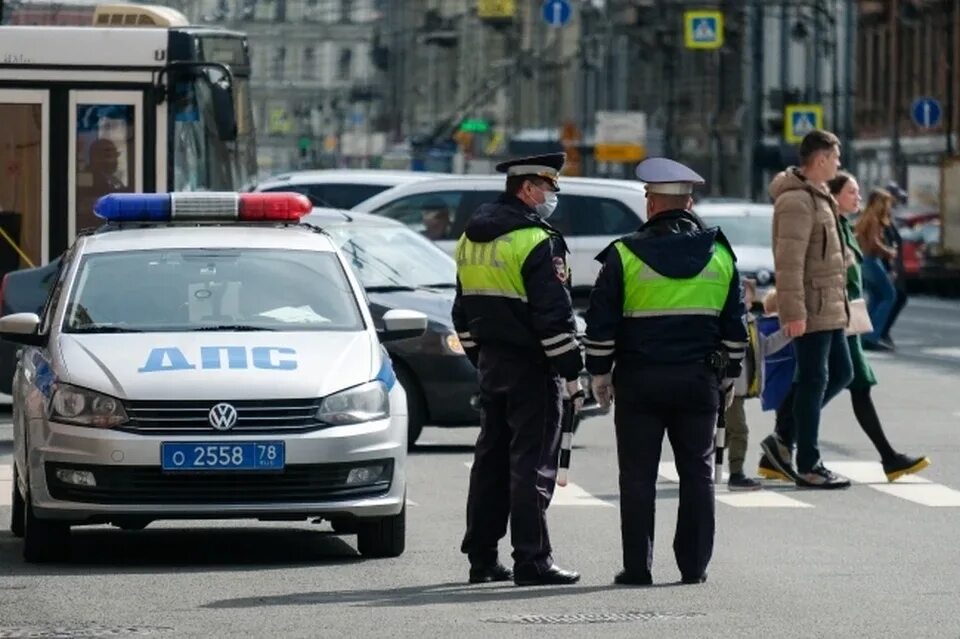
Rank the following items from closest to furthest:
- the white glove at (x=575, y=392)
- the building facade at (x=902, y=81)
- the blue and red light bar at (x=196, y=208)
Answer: the white glove at (x=575, y=392) → the blue and red light bar at (x=196, y=208) → the building facade at (x=902, y=81)

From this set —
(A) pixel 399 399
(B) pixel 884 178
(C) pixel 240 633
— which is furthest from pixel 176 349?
(B) pixel 884 178

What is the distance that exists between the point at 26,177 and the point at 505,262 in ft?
36.2

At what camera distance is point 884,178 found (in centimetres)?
8056

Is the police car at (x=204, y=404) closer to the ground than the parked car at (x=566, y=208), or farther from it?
closer to the ground

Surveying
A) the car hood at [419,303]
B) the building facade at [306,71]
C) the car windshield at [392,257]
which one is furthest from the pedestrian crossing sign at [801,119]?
the building facade at [306,71]

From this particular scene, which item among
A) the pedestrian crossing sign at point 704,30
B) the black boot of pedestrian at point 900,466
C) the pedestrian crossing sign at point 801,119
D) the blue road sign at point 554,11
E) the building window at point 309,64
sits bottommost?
the black boot of pedestrian at point 900,466

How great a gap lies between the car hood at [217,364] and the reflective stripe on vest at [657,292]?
51.2 inches

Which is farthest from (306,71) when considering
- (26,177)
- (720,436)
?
(720,436)

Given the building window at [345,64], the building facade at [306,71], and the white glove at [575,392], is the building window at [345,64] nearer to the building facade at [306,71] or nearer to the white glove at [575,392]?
the building facade at [306,71]

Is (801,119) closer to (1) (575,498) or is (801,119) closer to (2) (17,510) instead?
(1) (575,498)

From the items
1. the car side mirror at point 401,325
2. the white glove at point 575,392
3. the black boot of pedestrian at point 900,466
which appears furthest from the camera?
the black boot of pedestrian at point 900,466

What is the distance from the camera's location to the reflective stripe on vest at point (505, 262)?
10844mm

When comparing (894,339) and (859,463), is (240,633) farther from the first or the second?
(894,339)

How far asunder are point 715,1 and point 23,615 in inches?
2848
